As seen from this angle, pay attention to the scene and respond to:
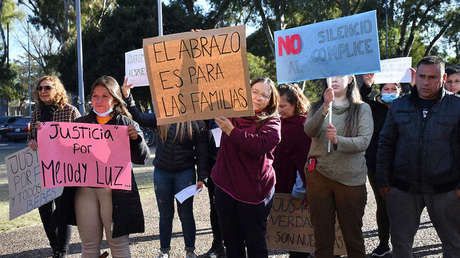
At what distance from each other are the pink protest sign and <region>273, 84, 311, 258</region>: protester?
154 cm

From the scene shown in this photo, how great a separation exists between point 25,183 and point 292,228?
2718 millimetres

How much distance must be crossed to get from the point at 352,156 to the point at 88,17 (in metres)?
30.2

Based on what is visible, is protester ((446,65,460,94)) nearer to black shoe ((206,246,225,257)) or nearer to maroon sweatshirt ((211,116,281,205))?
maroon sweatshirt ((211,116,281,205))

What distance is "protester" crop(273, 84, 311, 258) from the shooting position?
4.12 meters

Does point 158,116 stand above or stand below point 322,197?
above

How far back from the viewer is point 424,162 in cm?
311

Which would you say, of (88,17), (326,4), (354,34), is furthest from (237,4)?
(354,34)

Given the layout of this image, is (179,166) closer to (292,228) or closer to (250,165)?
(250,165)

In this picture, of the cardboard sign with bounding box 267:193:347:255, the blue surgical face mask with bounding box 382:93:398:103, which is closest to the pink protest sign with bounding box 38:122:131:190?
the cardboard sign with bounding box 267:193:347:255

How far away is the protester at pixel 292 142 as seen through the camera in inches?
162

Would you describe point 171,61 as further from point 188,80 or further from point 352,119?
point 352,119

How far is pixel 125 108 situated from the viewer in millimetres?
3615

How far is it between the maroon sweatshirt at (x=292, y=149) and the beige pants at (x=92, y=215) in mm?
1656

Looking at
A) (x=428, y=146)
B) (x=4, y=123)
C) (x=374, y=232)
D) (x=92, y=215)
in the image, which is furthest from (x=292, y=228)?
(x=4, y=123)
